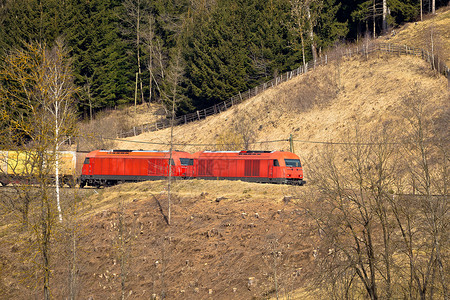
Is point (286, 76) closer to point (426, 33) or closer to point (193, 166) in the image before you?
point (426, 33)

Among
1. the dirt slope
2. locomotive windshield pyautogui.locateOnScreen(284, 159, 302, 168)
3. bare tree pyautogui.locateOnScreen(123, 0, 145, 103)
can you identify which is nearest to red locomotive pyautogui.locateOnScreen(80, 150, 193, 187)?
the dirt slope

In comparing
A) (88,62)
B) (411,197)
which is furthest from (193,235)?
(88,62)

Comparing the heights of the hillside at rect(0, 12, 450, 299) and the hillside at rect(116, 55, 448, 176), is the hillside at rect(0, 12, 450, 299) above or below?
below

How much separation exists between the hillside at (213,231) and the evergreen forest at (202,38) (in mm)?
13033

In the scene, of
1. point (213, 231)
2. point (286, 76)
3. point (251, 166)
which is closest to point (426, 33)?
point (286, 76)

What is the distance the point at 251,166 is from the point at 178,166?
710 cm

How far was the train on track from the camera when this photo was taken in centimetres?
4356

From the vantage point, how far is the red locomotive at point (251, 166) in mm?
43312

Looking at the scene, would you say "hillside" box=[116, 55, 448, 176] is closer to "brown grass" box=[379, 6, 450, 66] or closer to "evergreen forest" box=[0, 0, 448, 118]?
"evergreen forest" box=[0, 0, 448, 118]

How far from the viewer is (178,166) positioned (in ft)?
155

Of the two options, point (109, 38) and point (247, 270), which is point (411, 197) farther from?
point (109, 38)

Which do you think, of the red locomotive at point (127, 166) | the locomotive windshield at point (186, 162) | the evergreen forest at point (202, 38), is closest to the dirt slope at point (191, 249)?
the locomotive windshield at point (186, 162)

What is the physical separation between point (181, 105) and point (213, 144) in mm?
14992

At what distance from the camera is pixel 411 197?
23.5m
